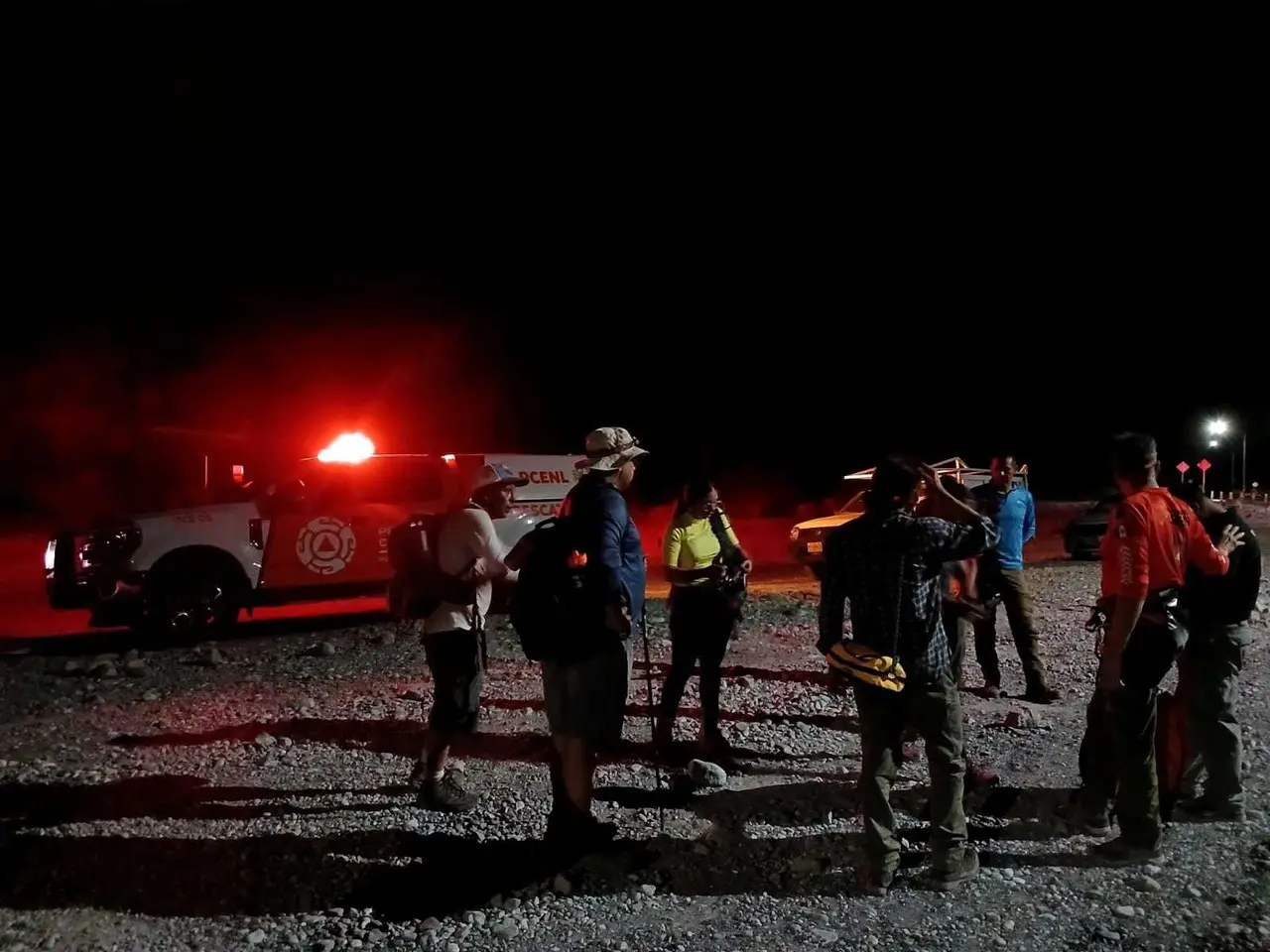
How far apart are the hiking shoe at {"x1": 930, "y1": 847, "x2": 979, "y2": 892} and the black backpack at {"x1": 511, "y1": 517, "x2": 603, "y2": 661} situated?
179cm

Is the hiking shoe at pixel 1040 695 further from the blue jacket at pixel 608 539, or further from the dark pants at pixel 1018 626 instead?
the blue jacket at pixel 608 539

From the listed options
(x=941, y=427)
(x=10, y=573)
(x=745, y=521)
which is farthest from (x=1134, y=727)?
(x=941, y=427)

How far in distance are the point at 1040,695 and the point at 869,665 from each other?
4106mm

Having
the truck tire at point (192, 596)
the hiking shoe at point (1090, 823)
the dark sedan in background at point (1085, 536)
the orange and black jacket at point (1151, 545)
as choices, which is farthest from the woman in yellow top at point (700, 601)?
the dark sedan in background at point (1085, 536)

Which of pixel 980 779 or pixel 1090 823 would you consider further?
pixel 980 779

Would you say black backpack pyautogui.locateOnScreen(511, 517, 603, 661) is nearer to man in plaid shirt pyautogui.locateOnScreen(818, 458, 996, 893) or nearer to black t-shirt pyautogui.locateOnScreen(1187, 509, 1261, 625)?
man in plaid shirt pyautogui.locateOnScreen(818, 458, 996, 893)

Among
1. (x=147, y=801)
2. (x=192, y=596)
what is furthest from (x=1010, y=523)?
(x=192, y=596)

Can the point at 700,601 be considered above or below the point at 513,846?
above

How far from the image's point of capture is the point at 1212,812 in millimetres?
5152

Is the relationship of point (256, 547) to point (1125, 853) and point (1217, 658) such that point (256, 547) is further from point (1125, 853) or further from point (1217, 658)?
point (1217, 658)

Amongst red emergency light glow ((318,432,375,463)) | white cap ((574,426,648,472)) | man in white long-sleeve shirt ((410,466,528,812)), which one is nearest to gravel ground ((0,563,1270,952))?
man in white long-sleeve shirt ((410,466,528,812))

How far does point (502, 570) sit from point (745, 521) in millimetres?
27016

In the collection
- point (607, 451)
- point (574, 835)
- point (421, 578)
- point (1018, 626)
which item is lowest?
point (574, 835)

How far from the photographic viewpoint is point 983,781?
5777 mm
